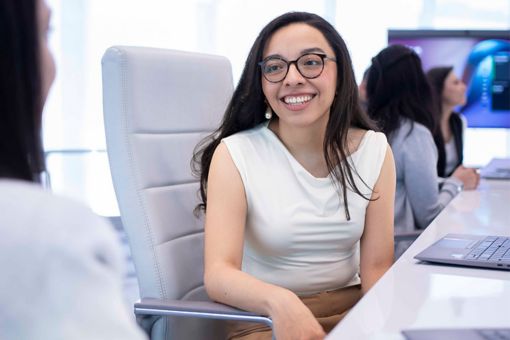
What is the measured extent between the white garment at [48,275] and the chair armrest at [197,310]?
91cm

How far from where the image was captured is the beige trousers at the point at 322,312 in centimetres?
160

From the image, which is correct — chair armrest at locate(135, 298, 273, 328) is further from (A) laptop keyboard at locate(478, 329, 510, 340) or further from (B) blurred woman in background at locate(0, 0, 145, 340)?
(B) blurred woman in background at locate(0, 0, 145, 340)

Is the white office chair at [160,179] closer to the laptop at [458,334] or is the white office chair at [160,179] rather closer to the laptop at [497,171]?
the laptop at [458,334]

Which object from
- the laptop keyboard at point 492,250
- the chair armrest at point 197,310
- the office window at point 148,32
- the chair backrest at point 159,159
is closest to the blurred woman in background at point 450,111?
the office window at point 148,32

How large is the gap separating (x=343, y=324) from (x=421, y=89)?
1.75 metres

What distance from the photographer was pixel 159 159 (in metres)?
1.64

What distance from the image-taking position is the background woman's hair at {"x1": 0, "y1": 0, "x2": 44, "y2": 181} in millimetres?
581

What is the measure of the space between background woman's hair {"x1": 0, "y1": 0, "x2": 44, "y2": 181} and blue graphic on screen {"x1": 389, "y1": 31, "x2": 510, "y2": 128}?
3185 mm

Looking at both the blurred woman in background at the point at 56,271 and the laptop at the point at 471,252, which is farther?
the laptop at the point at 471,252

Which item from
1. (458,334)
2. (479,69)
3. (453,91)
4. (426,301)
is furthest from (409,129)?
(458,334)

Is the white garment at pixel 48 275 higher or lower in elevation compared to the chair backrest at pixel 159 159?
higher

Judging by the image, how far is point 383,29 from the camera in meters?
5.31

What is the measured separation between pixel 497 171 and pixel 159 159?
2.22 m

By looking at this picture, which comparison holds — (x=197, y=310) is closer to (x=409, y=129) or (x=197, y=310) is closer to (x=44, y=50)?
(x=44, y=50)
